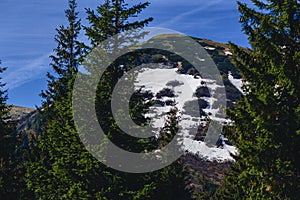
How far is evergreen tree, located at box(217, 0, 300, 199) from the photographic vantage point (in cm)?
1318

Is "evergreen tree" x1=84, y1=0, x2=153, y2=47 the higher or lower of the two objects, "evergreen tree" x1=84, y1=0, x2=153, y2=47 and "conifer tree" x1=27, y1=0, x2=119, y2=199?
the higher

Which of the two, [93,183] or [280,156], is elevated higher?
[280,156]

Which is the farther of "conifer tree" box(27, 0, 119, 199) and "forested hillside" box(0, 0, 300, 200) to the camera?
"conifer tree" box(27, 0, 119, 199)

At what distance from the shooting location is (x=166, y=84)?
629ft

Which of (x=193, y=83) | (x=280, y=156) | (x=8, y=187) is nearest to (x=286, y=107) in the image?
(x=280, y=156)

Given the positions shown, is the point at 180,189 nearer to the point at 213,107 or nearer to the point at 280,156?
the point at 280,156

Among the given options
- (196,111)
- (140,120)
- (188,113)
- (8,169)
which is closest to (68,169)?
(140,120)

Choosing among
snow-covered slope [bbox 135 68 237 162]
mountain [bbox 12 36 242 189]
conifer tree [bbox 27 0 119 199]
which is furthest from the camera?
snow-covered slope [bbox 135 68 237 162]

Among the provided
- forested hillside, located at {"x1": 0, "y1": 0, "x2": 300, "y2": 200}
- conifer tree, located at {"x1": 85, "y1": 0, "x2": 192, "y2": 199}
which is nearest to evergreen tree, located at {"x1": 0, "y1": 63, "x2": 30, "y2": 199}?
forested hillside, located at {"x1": 0, "y1": 0, "x2": 300, "y2": 200}

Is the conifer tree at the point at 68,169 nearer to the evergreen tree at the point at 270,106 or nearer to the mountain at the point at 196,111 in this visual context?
the evergreen tree at the point at 270,106

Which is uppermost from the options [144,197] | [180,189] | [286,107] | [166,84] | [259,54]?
[166,84]

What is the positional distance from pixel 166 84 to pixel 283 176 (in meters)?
179

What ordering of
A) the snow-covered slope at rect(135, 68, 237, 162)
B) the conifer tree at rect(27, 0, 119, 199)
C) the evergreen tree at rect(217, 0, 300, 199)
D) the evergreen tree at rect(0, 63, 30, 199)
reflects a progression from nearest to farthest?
the evergreen tree at rect(217, 0, 300, 199) < the conifer tree at rect(27, 0, 119, 199) < the evergreen tree at rect(0, 63, 30, 199) < the snow-covered slope at rect(135, 68, 237, 162)

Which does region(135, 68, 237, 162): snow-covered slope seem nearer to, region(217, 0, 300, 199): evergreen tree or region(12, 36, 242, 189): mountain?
region(12, 36, 242, 189): mountain
